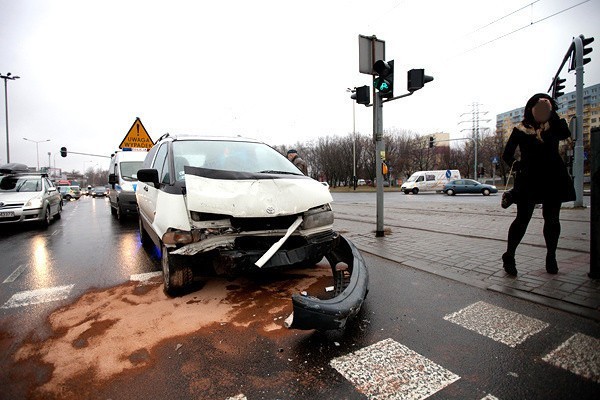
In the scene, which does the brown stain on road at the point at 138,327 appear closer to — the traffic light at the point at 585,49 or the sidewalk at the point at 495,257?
the sidewalk at the point at 495,257

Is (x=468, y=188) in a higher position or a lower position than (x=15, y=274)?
higher

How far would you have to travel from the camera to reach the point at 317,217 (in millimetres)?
3498

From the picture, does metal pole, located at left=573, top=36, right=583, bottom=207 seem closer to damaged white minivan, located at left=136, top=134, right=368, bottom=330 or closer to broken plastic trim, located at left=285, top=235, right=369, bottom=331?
damaged white minivan, located at left=136, top=134, right=368, bottom=330

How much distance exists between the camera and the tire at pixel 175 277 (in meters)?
3.41

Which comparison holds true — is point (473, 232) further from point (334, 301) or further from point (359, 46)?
point (334, 301)

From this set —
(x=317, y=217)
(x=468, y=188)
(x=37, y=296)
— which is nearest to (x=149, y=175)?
(x=37, y=296)

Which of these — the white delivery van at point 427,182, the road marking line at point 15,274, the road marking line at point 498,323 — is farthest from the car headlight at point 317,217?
the white delivery van at point 427,182

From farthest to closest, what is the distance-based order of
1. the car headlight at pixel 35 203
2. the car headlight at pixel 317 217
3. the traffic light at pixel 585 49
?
1. the traffic light at pixel 585 49
2. the car headlight at pixel 35 203
3. the car headlight at pixel 317 217

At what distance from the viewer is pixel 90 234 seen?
835cm

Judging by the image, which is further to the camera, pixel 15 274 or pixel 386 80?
pixel 386 80

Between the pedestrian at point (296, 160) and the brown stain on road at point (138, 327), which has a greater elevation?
the pedestrian at point (296, 160)

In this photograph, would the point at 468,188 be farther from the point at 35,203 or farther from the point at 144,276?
the point at 35,203

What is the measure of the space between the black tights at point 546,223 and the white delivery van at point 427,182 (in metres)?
29.7

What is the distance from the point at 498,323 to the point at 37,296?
4985 mm
